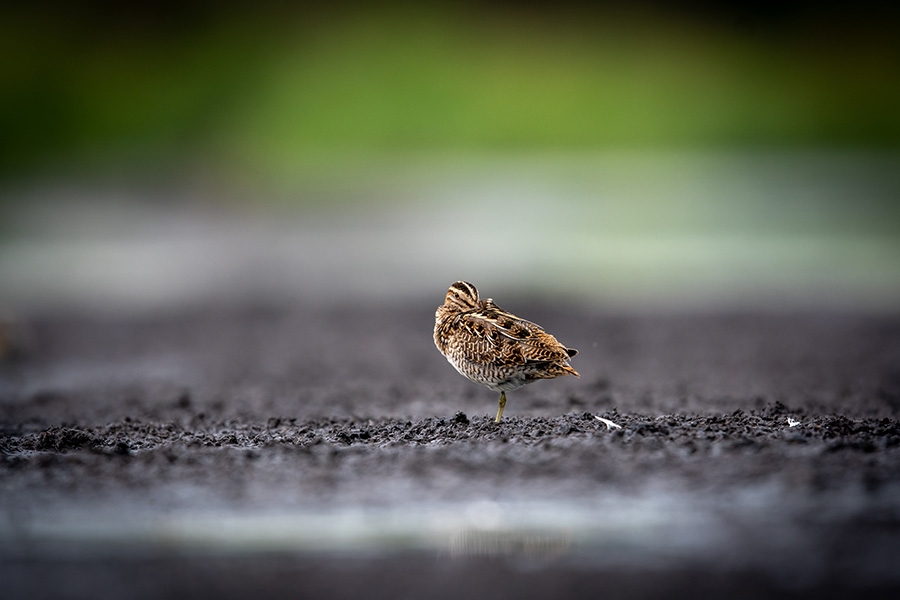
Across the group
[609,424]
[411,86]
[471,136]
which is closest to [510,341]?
[609,424]

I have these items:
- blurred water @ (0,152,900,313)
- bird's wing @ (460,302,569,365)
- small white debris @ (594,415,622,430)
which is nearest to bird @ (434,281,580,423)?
bird's wing @ (460,302,569,365)

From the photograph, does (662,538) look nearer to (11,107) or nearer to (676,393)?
(676,393)

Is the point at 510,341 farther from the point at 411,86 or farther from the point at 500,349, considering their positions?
the point at 411,86

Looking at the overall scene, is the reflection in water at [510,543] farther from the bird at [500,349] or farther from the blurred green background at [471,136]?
the blurred green background at [471,136]

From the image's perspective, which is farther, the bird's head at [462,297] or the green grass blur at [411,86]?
the green grass blur at [411,86]

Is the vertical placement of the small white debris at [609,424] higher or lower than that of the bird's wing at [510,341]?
lower

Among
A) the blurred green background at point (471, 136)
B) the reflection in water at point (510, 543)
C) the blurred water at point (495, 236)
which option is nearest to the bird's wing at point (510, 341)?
the reflection in water at point (510, 543)

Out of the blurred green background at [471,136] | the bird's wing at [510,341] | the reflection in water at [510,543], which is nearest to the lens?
the reflection in water at [510,543]
